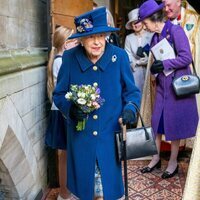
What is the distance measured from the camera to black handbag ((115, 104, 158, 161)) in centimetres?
220

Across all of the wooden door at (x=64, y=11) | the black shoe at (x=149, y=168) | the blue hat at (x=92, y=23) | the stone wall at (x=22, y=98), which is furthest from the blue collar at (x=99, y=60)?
the black shoe at (x=149, y=168)

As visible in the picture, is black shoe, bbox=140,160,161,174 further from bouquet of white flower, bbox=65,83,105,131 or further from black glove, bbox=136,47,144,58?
bouquet of white flower, bbox=65,83,105,131

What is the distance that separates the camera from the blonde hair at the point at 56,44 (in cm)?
274

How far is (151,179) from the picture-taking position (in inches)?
134

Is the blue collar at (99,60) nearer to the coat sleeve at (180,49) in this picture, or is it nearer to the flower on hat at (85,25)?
the flower on hat at (85,25)

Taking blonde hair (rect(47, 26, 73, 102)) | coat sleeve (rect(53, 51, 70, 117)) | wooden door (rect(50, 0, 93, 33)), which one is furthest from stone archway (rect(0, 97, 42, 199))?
wooden door (rect(50, 0, 93, 33))

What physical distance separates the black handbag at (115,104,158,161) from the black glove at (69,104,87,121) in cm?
26

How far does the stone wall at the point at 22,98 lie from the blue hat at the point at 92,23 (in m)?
0.43

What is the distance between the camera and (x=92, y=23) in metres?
2.10

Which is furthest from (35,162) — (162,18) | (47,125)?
(162,18)

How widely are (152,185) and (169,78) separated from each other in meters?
0.96

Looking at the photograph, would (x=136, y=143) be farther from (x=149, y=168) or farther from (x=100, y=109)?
(x=149, y=168)

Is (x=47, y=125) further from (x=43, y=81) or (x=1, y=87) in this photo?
(x=1, y=87)

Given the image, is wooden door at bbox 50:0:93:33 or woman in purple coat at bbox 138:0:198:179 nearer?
wooden door at bbox 50:0:93:33
